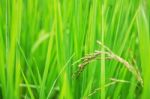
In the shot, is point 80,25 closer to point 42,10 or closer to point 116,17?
point 116,17

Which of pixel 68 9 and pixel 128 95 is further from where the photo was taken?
pixel 68 9

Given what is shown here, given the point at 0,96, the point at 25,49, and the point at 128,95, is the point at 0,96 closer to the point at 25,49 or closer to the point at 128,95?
the point at 25,49

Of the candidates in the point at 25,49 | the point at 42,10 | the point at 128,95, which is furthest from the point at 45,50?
the point at 128,95

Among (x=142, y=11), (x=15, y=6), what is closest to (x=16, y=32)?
(x=15, y=6)

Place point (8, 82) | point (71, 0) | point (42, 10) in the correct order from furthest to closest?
point (42, 10) < point (71, 0) < point (8, 82)

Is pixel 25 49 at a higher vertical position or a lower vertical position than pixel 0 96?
higher

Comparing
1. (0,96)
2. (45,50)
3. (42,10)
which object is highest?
(42,10)

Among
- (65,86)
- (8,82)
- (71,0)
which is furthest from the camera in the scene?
(71,0)
